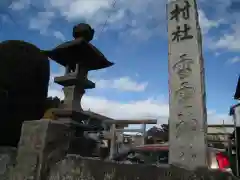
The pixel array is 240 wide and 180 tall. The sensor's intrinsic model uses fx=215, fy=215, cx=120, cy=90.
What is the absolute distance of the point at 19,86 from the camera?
6996mm

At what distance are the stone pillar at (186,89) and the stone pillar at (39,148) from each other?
93.5 inches

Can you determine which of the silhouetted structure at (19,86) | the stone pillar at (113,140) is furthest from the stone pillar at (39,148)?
the stone pillar at (113,140)

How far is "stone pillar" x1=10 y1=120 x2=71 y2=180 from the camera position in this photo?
2750 mm

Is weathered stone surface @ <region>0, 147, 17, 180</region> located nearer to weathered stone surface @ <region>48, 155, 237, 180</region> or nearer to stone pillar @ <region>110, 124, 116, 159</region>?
weathered stone surface @ <region>48, 155, 237, 180</region>

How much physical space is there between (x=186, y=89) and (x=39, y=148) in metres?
3.07

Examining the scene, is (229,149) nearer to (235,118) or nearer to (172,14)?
(235,118)

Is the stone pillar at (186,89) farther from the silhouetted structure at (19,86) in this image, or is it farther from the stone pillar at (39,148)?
the silhouetted structure at (19,86)

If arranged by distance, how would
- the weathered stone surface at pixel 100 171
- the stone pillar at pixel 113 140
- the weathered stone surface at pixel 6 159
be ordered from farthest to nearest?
the stone pillar at pixel 113 140 < the weathered stone surface at pixel 6 159 < the weathered stone surface at pixel 100 171

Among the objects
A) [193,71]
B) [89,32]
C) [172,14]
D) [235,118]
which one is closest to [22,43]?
[89,32]

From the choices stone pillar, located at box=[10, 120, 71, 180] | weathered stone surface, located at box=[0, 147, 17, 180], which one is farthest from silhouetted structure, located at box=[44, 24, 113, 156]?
stone pillar, located at box=[10, 120, 71, 180]

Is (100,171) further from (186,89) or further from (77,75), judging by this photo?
(77,75)

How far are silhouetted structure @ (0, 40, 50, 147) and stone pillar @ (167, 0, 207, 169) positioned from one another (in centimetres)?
484

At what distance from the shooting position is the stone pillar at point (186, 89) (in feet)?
13.6

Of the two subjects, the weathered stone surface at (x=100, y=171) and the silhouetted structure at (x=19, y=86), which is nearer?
the weathered stone surface at (x=100, y=171)
